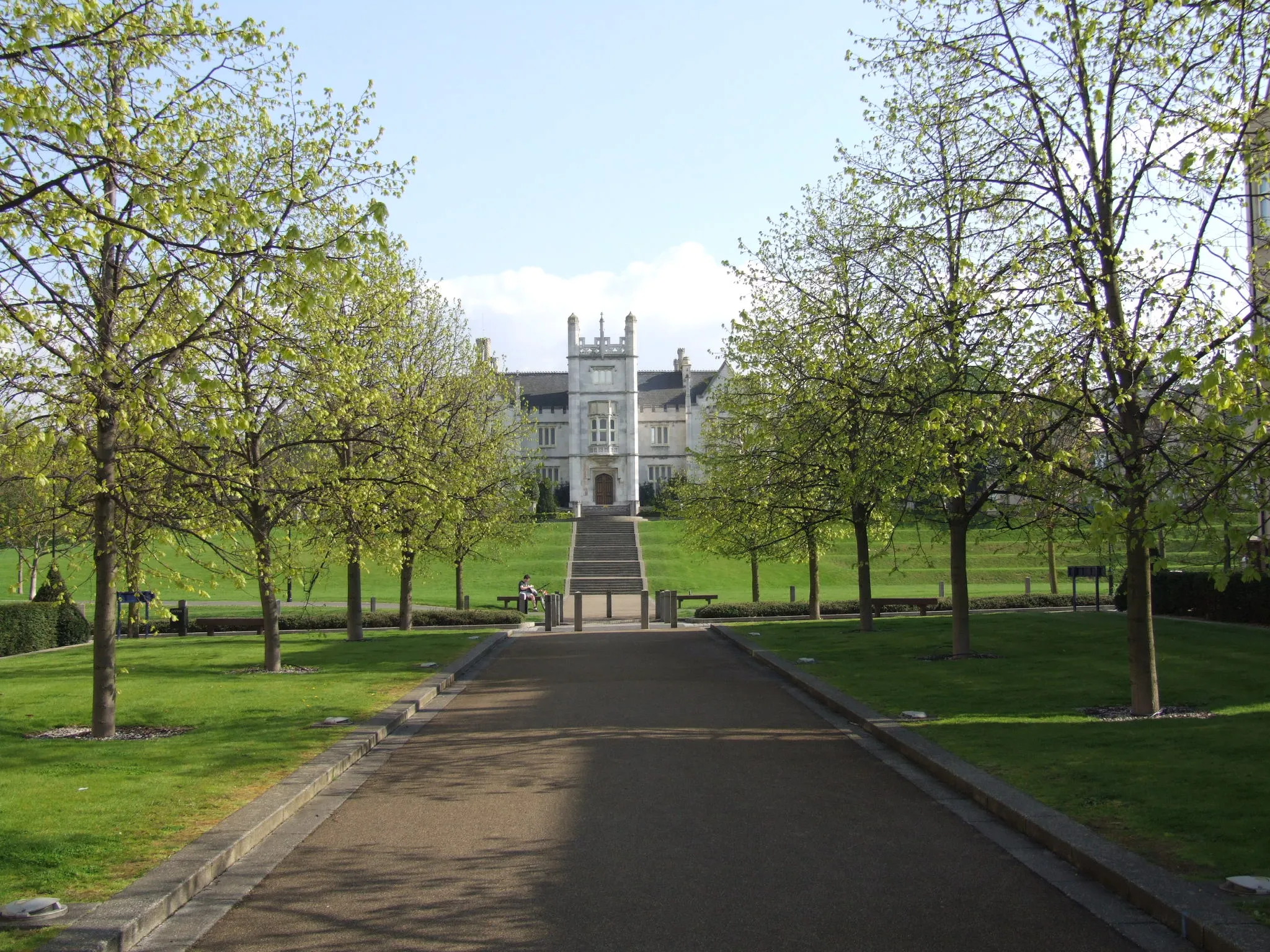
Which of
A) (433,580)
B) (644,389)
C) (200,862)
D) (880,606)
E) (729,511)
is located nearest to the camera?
(200,862)

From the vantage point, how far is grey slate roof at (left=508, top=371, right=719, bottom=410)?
3553 inches

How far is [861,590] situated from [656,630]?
784 centimetres

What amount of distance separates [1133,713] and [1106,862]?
6.01 meters

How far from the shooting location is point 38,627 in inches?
944

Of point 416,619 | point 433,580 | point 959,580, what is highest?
point 959,580

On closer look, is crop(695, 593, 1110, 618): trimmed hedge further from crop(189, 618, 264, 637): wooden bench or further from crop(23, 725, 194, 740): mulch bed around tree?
crop(23, 725, 194, 740): mulch bed around tree

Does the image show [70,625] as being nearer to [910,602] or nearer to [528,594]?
[528,594]

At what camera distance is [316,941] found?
545 centimetres

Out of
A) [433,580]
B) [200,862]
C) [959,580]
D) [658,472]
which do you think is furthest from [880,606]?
[658,472]

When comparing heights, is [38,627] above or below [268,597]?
below

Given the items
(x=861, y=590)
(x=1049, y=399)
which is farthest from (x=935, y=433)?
(x=861, y=590)

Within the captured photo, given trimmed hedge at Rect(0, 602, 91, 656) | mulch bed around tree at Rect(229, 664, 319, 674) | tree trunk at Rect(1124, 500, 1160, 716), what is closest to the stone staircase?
trimmed hedge at Rect(0, 602, 91, 656)

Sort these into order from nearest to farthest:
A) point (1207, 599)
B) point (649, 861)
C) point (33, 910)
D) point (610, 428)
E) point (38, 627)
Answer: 1. point (33, 910)
2. point (649, 861)
3. point (38, 627)
4. point (1207, 599)
5. point (610, 428)

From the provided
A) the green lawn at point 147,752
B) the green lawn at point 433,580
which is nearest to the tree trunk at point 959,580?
the green lawn at point 147,752
